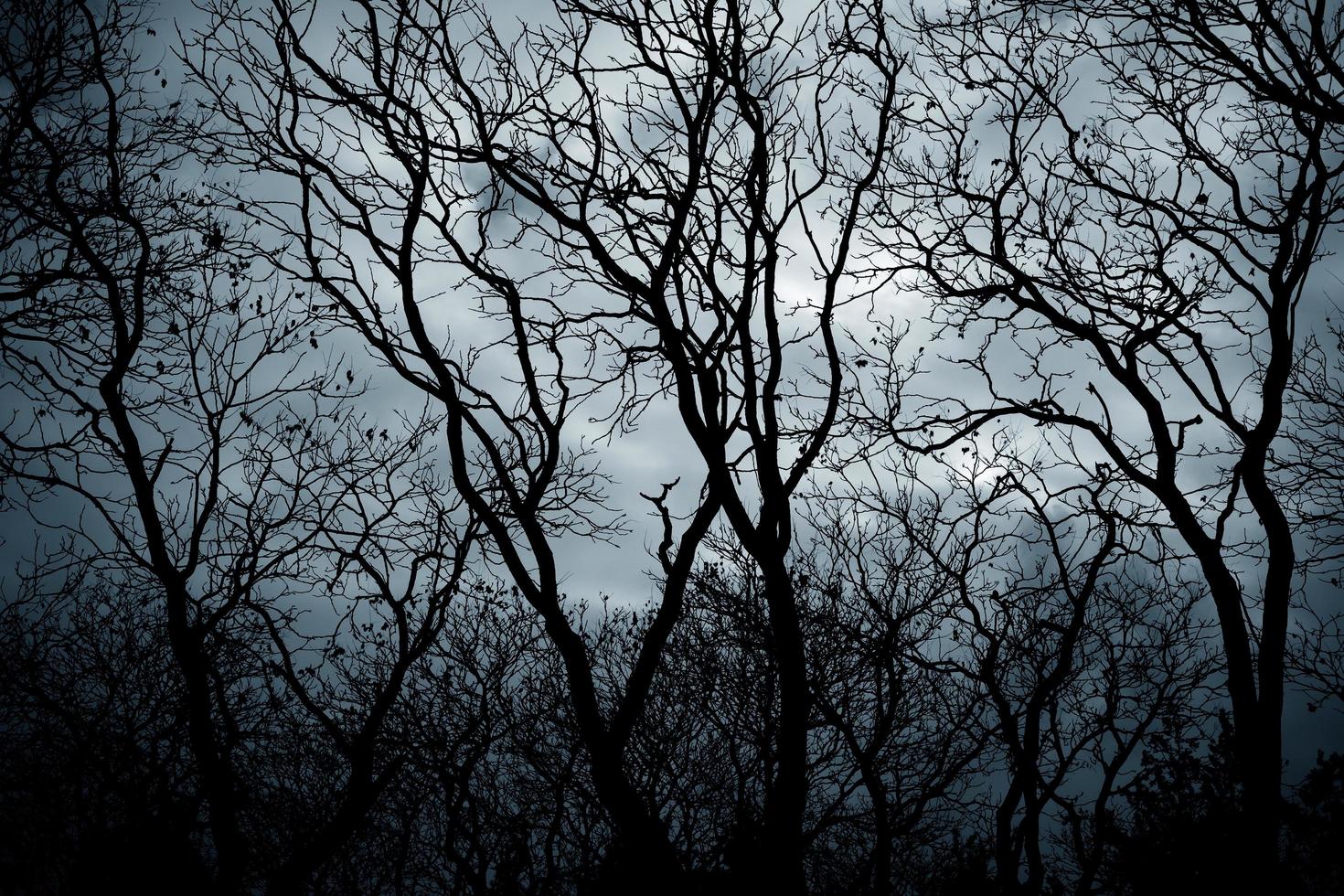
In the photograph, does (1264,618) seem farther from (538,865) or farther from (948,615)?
(538,865)

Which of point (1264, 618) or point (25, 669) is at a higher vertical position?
point (1264, 618)

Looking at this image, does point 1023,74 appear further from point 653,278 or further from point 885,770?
point 885,770

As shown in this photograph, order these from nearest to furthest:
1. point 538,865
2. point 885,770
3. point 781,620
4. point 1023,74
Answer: point 781,620 → point 1023,74 → point 885,770 → point 538,865

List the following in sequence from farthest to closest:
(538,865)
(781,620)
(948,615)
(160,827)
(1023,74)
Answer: (538,865)
(948,615)
(1023,74)
(160,827)
(781,620)

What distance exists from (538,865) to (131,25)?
16272mm

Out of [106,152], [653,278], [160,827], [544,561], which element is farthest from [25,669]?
[653,278]

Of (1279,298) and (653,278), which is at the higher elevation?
(1279,298)

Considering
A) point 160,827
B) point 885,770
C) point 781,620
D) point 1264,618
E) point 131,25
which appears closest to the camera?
point 781,620

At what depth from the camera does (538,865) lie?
18.3 metres

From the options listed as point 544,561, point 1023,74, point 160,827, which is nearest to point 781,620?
point 544,561

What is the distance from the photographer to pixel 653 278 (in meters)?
7.28

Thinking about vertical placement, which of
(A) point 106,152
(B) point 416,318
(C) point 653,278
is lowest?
(B) point 416,318

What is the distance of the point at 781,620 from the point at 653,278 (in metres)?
2.94

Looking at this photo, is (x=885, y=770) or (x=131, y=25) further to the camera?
(x=885, y=770)
